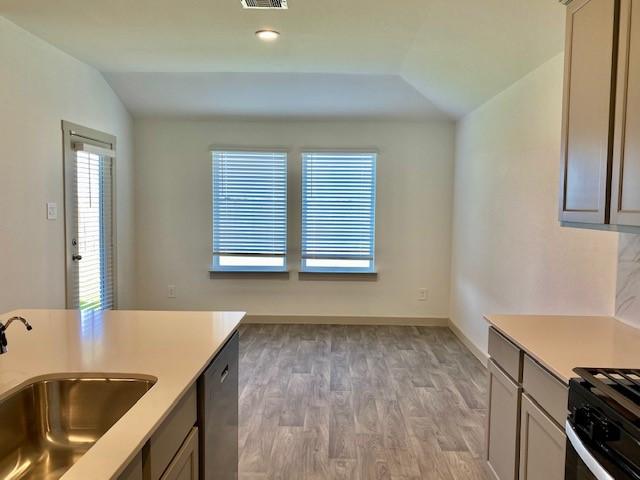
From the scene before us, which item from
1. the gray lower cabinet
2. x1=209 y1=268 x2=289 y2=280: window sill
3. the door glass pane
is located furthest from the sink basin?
x1=209 y1=268 x2=289 y2=280: window sill

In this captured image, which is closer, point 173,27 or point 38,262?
point 173,27

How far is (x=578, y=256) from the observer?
2.63m

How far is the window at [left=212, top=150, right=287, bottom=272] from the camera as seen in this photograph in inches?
218

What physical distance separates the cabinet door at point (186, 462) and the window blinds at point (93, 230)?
9.64 ft

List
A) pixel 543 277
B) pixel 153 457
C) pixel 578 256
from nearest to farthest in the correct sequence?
1. pixel 153 457
2. pixel 578 256
3. pixel 543 277

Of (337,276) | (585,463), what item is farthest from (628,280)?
(337,276)

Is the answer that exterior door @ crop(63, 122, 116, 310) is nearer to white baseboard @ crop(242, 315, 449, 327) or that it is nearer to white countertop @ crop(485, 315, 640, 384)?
white baseboard @ crop(242, 315, 449, 327)

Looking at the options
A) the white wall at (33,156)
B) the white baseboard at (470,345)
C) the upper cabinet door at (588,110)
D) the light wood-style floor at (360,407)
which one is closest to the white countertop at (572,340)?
the upper cabinet door at (588,110)

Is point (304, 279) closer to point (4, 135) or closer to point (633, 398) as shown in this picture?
point (4, 135)

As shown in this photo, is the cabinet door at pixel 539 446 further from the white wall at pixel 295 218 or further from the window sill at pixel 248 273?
the window sill at pixel 248 273

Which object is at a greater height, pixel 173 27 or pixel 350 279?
pixel 173 27

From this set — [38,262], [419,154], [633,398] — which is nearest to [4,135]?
[38,262]

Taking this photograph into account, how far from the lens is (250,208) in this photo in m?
5.57

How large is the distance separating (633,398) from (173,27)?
331cm
